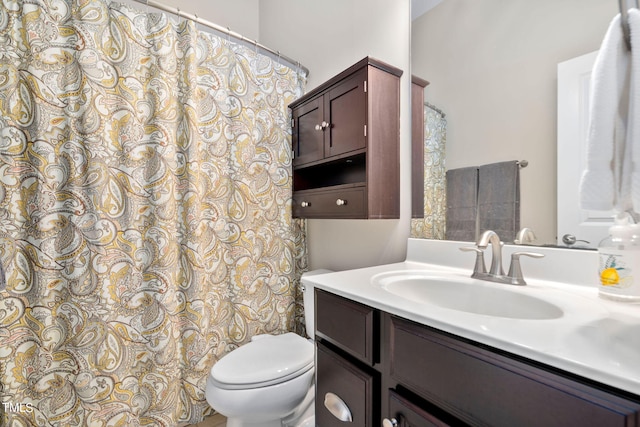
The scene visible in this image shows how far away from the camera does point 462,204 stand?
1.05 m

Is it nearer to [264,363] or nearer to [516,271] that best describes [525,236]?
[516,271]

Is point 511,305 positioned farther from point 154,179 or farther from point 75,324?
point 75,324

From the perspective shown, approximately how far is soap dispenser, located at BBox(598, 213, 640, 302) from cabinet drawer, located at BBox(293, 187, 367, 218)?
A: 710mm

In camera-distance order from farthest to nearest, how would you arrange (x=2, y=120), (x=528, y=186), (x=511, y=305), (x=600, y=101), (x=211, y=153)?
(x=211, y=153) → (x=2, y=120) → (x=528, y=186) → (x=511, y=305) → (x=600, y=101)

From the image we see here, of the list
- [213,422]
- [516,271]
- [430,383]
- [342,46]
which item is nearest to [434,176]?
[516,271]

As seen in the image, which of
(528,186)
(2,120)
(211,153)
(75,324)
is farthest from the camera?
(211,153)

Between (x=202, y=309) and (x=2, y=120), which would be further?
(x=202, y=309)

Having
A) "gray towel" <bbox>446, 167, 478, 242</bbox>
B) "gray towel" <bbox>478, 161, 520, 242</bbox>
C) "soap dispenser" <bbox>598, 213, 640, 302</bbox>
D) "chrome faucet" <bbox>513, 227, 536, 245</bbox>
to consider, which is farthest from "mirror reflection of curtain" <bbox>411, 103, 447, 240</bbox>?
"soap dispenser" <bbox>598, 213, 640, 302</bbox>

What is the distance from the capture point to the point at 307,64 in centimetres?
179

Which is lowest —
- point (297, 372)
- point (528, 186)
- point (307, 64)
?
point (297, 372)

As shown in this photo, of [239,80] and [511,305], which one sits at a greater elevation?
[239,80]

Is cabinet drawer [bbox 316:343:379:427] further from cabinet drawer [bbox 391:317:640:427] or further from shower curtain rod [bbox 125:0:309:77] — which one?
shower curtain rod [bbox 125:0:309:77]

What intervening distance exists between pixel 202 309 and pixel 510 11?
1735 millimetres

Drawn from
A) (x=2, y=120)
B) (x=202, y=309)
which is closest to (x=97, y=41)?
(x=2, y=120)
